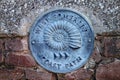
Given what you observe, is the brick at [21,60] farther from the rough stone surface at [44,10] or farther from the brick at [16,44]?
the rough stone surface at [44,10]

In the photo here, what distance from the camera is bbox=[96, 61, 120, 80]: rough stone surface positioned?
193 centimetres

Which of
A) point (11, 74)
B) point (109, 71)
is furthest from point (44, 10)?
point (109, 71)

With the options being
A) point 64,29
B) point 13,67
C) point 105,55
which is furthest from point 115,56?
point 13,67

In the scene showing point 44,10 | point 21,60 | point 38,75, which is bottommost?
point 38,75

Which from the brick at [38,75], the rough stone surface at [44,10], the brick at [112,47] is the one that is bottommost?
the brick at [38,75]

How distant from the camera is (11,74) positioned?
210cm

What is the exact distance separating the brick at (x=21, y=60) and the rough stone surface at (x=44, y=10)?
0.15 meters

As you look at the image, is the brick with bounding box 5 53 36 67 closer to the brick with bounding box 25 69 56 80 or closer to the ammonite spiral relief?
the brick with bounding box 25 69 56 80

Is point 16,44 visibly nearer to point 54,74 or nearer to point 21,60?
point 21,60

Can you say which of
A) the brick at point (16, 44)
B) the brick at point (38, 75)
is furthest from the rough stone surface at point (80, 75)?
the brick at point (16, 44)

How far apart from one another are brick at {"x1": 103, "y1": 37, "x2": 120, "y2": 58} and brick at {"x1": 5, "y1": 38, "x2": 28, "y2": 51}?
1.87ft

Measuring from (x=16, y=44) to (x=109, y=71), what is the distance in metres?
0.69

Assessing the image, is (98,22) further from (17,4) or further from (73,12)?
(17,4)

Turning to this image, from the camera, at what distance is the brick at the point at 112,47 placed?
6.36ft
